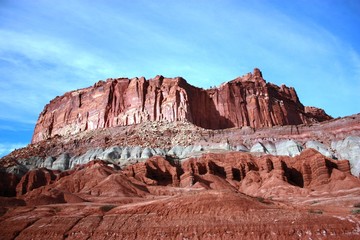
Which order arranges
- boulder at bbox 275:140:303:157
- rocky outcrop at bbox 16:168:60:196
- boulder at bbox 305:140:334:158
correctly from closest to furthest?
rocky outcrop at bbox 16:168:60:196
boulder at bbox 305:140:334:158
boulder at bbox 275:140:303:157

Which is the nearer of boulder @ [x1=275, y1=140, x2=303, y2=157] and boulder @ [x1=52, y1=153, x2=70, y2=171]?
boulder @ [x1=275, y1=140, x2=303, y2=157]

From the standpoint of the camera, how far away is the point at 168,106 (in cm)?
10331

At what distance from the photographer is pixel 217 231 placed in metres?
24.9

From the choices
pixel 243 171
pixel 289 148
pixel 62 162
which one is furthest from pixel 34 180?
pixel 289 148

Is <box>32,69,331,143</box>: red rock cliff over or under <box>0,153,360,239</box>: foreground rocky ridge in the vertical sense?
over

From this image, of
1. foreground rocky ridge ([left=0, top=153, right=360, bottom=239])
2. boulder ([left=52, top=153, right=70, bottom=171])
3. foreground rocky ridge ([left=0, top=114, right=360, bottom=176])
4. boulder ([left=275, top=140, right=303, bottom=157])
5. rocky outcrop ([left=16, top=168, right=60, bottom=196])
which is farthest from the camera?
boulder ([left=52, top=153, right=70, bottom=171])

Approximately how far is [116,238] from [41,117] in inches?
4792

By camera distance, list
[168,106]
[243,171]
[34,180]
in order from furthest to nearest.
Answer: [168,106] → [34,180] → [243,171]

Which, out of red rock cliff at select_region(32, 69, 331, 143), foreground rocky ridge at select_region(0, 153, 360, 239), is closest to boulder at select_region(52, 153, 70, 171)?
red rock cliff at select_region(32, 69, 331, 143)

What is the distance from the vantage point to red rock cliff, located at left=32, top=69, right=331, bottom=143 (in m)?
106

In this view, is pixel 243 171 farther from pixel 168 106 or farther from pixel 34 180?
pixel 168 106

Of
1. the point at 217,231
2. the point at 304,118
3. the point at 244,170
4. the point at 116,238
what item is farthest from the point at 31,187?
the point at 304,118

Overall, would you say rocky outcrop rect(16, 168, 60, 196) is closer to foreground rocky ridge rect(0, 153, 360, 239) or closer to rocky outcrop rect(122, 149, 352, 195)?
rocky outcrop rect(122, 149, 352, 195)

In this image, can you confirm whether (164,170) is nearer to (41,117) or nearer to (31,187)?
(31,187)
